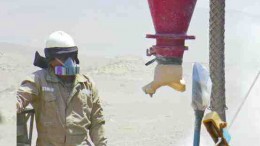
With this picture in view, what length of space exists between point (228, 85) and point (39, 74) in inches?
695

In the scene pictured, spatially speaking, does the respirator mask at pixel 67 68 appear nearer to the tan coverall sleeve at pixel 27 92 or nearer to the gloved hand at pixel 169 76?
the tan coverall sleeve at pixel 27 92

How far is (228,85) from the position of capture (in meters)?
20.6

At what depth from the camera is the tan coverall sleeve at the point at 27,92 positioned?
3.16m

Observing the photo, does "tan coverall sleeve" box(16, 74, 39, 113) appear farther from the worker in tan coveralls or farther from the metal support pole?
the metal support pole

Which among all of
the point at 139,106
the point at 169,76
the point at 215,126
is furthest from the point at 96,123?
the point at 139,106

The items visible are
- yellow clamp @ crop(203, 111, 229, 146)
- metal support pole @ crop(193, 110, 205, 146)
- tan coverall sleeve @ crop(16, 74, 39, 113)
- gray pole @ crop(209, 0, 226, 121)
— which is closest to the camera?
yellow clamp @ crop(203, 111, 229, 146)

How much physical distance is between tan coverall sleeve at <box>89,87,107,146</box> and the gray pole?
63.8 inches

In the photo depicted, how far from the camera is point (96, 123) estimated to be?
355 centimetres

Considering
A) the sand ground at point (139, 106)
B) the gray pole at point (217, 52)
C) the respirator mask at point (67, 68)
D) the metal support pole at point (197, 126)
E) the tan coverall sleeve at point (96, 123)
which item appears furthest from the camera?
the sand ground at point (139, 106)

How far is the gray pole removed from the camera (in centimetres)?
496

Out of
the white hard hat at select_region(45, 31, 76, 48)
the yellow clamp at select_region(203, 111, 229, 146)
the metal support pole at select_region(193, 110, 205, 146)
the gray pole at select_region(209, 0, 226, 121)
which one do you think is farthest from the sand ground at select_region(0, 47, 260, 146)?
the yellow clamp at select_region(203, 111, 229, 146)

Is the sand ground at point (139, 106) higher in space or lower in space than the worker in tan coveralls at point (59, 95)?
lower

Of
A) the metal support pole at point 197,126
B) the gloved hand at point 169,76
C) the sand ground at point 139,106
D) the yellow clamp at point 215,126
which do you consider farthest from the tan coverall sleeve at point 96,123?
the yellow clamp at point 215,126

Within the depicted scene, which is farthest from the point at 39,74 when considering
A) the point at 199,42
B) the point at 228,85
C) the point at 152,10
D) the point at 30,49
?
the point at 199,42
